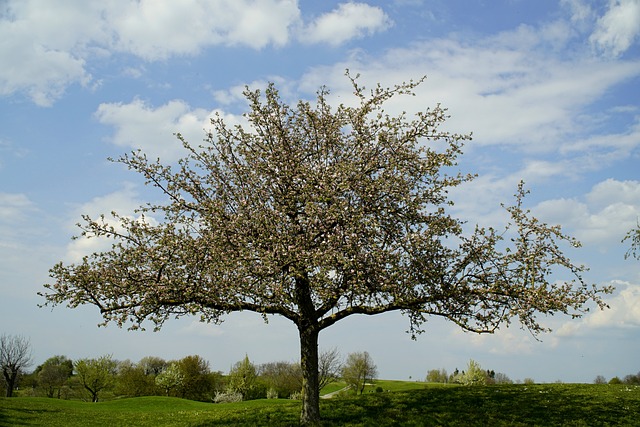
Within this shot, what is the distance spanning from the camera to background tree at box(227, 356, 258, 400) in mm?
71812

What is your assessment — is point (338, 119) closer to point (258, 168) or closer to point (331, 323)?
point (258, 168)

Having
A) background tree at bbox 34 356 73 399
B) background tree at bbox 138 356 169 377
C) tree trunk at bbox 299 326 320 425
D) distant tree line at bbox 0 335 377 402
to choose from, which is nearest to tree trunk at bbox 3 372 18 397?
distant tree line at bbox 0 335 377 402

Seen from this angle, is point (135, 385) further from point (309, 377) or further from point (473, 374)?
point (309, 377)

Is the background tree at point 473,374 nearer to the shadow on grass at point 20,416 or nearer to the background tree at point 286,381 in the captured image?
the background tree at point 286,381

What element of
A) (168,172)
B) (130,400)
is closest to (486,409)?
(168,172)

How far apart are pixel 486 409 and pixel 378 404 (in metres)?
5.44

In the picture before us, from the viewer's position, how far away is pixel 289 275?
1900 cm

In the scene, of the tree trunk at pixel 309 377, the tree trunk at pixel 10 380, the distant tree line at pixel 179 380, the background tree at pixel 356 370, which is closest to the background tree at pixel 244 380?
the distant tree line at pixel 179 380

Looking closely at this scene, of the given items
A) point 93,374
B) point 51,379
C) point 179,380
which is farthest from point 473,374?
point 51,379

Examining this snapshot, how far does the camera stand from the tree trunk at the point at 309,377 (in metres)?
21.8

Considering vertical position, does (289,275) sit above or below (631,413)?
above

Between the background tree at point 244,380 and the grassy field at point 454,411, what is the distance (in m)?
39.9

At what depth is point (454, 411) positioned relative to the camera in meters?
23.8

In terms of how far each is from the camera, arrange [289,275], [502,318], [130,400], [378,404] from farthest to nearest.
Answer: [130,400] → [378,404] → [502,318] → [289,275]
